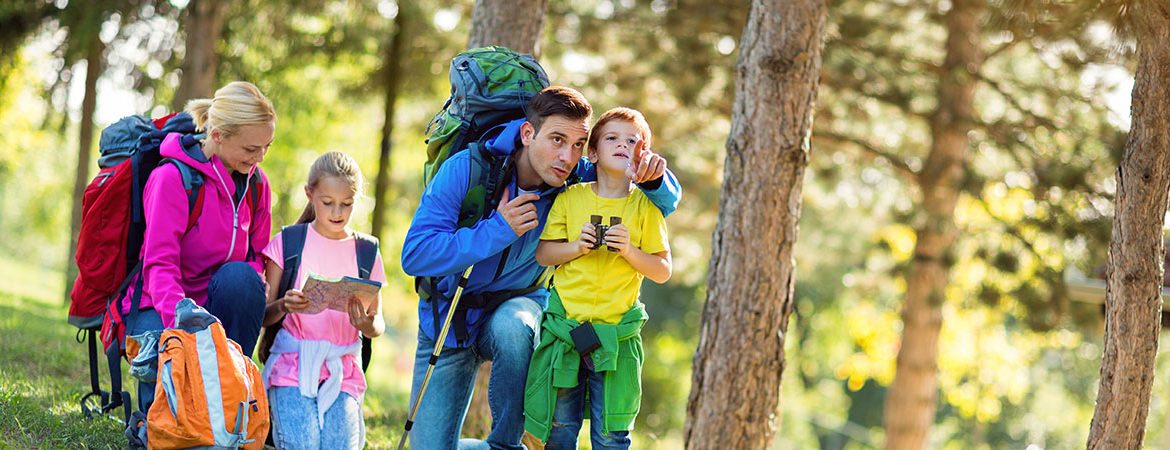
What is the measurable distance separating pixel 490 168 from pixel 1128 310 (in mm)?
2462

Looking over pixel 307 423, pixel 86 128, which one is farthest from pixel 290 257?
pixel 86 128

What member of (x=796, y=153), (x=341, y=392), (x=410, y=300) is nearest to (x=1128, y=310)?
(x=796, y=153)

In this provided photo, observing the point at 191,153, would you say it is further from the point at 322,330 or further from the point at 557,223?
the point at 557,223

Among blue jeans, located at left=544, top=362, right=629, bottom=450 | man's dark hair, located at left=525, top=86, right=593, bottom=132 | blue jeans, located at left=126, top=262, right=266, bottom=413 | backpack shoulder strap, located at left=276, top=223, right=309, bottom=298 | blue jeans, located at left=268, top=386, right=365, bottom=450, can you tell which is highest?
man's dark hair, located at left=525, top=86, right=593, bottom=132

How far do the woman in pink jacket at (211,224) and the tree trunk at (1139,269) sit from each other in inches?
129

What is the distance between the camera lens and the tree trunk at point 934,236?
39.0ft

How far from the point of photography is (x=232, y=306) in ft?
13.8

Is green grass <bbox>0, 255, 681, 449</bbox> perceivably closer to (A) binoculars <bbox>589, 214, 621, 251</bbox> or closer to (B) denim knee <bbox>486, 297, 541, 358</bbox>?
(B) denim knee <bbox>486, 297, 541, 358</bbox>

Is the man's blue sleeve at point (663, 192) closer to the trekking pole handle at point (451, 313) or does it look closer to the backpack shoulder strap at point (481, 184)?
the backpack shoulder strap at point (481, 184)

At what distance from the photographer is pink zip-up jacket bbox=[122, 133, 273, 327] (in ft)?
13.6

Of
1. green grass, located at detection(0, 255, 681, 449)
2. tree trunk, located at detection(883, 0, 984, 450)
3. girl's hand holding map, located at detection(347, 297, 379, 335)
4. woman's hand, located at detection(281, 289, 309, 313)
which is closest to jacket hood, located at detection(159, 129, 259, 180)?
woman's hand, located at detection(281, 289, 309, 313)

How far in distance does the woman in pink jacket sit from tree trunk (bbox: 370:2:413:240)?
7304 millimetres

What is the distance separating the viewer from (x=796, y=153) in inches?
232

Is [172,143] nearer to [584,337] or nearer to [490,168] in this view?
[490,168]
